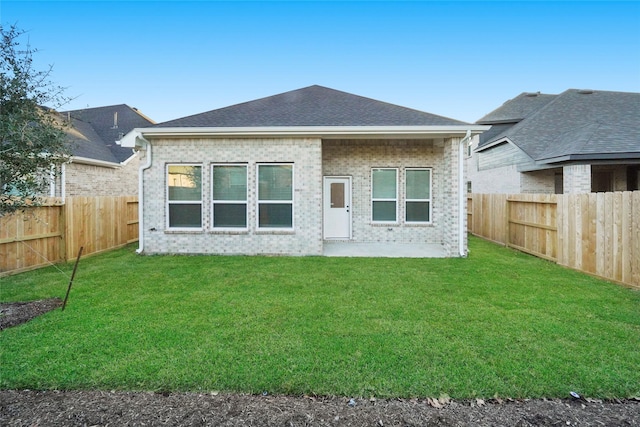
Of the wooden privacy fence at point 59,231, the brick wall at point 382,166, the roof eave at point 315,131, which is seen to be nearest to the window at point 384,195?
the brick wall at point 382,166

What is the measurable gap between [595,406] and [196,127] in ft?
30.0

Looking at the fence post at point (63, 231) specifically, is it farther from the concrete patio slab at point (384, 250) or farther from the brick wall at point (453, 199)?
the brick wall at point (453, 199)

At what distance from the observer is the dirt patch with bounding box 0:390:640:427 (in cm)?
233

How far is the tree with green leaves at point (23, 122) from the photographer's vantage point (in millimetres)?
4145

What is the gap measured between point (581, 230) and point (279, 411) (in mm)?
7707

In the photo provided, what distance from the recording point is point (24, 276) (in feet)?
22.1

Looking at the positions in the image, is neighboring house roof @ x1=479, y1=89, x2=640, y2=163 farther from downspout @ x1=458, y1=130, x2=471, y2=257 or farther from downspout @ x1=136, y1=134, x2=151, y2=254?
downspout @ x1=136, y1=134, x2=151, y2=254

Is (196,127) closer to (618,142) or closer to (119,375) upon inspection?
(119,375)

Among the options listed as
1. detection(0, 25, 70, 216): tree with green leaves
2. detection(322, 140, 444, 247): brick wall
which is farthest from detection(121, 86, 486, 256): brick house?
detection(0, 25, 70, 216): tree with green leaves

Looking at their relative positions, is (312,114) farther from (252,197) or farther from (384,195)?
(384,195)

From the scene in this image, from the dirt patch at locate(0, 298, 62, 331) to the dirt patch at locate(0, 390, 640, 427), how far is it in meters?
2.19

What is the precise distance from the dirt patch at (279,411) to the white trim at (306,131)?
22.5 feet

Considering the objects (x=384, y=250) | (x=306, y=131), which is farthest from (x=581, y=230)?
(x=306, y=131)

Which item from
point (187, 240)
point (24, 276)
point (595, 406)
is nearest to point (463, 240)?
point (595, 406)
